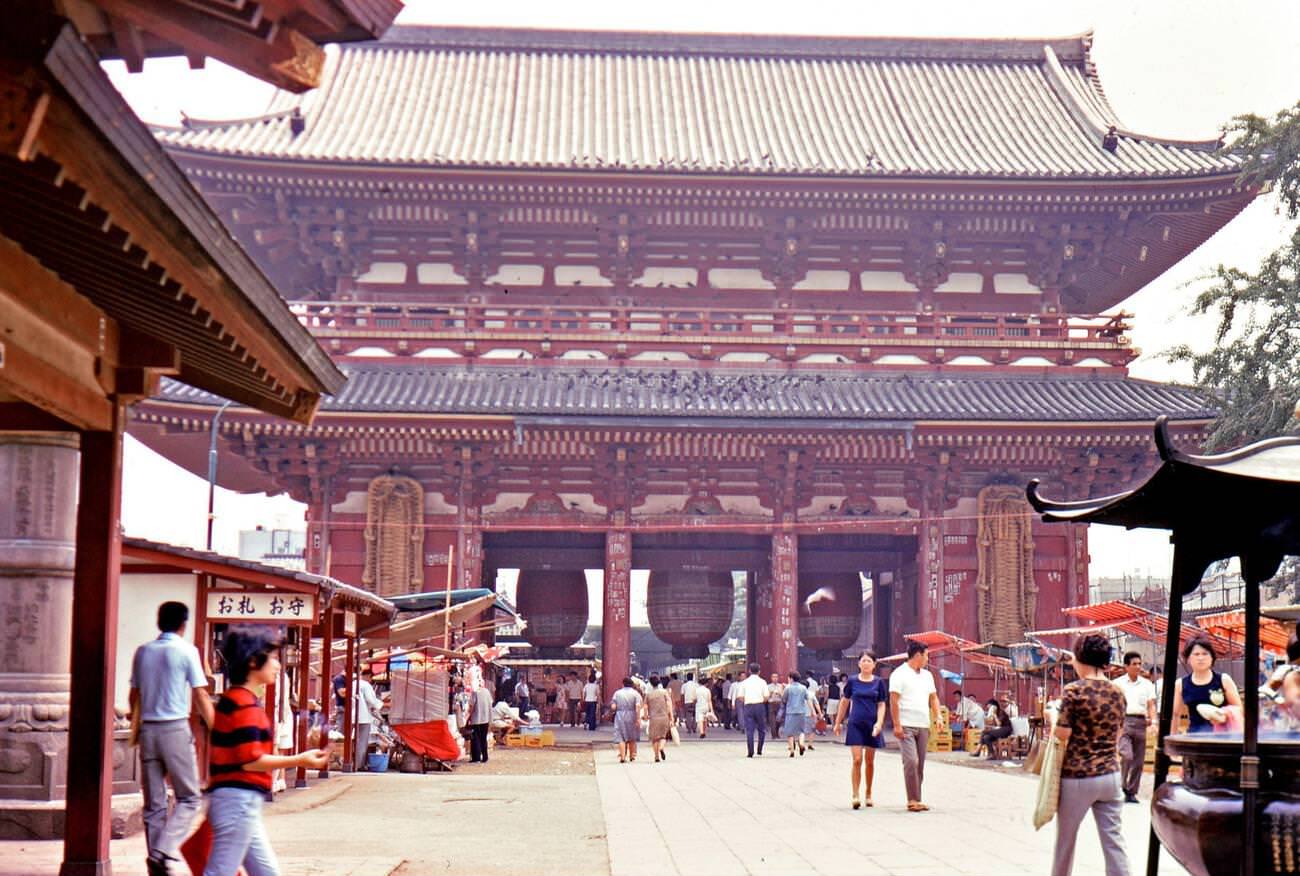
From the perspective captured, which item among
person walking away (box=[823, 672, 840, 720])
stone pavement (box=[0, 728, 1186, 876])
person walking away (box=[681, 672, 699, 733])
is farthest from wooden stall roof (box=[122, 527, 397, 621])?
person walking away (box=[823, 672, 840, 720])

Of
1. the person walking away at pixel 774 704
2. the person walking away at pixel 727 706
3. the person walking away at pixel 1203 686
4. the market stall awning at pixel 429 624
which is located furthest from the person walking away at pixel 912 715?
the person walking away at pixel 727 706

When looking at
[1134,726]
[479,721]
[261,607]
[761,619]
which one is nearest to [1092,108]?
[761,619]

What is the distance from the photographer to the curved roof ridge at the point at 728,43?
36312 mm

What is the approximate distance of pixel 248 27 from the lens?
23.7 ft

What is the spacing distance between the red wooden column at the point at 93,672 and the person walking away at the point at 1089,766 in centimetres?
582

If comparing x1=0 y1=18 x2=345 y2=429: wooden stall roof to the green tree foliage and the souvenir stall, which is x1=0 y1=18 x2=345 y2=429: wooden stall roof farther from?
the green tree foliage

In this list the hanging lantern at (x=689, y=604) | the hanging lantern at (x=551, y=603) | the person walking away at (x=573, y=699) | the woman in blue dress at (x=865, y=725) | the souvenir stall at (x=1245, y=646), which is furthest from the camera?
the person walking away at (x=573, y=699)

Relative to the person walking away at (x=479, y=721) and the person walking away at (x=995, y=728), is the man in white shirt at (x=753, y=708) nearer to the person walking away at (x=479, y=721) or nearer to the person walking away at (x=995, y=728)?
the person walking away at (x=995, y=728)

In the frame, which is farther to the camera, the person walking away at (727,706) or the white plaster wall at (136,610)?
the person walking away at (727,706)

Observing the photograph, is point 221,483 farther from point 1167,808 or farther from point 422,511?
point 1167,808

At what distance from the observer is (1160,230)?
30344 millimetres

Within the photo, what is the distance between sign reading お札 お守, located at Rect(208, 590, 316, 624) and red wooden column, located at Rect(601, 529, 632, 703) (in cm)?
1137

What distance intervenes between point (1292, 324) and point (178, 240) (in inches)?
777

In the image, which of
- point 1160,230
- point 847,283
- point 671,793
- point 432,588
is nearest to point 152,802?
point 671,793
